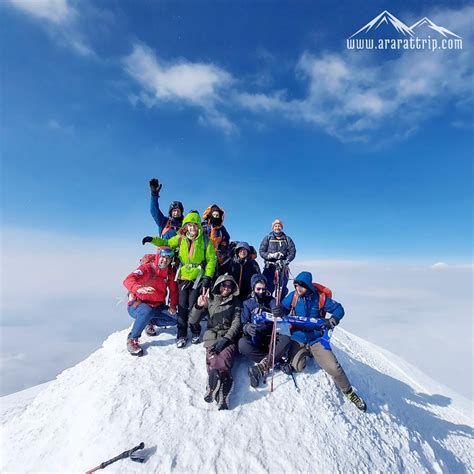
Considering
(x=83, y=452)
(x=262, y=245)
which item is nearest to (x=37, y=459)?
(x=83, y=452)

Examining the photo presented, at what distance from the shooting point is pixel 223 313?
5.90 m

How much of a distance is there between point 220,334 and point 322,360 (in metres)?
2.28

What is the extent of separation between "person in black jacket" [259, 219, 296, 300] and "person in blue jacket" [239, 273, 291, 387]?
8.44 feet

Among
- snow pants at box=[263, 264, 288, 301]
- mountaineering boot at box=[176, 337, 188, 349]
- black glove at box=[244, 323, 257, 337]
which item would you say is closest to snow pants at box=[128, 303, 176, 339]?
mountaineering boot at box=[176, 337, 188, 349]

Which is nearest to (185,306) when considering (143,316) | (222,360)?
(143,316)

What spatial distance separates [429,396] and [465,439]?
2941 mm

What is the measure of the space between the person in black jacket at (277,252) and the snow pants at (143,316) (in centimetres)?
349

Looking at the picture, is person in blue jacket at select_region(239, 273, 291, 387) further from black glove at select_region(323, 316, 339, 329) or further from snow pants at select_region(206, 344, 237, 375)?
black glove at select_region(323, 316, 339, 329)

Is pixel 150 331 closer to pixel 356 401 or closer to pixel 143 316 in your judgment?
pixel 143 316

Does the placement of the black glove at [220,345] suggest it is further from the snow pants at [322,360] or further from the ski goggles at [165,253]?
the ski goggles at [165,253]

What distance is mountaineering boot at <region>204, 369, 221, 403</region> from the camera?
4906mm

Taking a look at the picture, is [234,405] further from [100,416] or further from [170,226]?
[170,226]

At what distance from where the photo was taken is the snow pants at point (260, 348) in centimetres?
557

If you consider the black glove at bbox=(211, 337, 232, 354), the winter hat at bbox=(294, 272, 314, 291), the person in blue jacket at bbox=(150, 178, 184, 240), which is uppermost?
the person in blue jacket at bbox=(150, 178, 184, 240)
